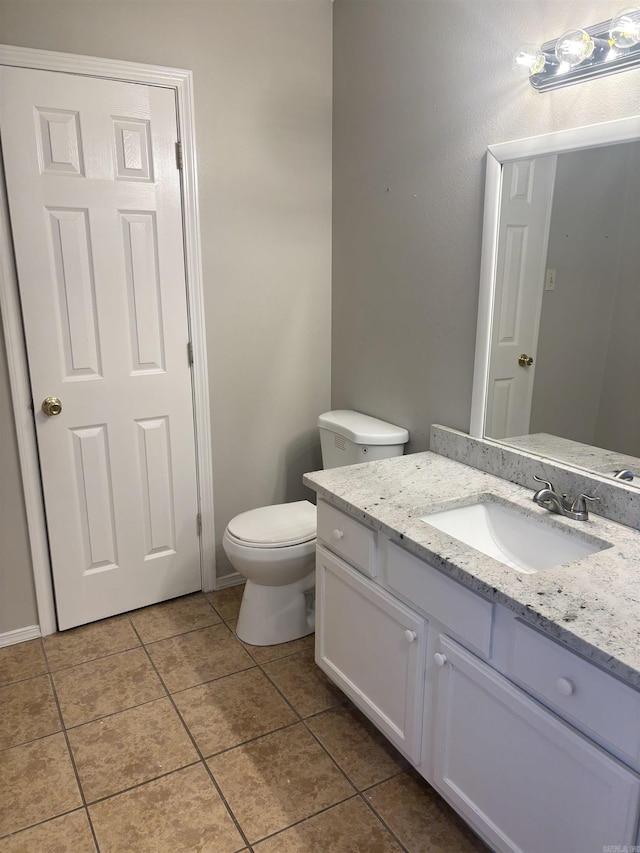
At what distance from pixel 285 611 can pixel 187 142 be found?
1.87 m

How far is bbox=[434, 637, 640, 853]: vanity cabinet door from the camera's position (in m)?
1.14

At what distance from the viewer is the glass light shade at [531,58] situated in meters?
1.66

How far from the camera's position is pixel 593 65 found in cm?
155

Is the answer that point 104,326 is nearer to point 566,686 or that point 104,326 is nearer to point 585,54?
point 585,54

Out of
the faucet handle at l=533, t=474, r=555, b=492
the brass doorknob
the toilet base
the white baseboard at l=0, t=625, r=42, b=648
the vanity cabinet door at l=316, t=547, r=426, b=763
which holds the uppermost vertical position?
the brass doorknob

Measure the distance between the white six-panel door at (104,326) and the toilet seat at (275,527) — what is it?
0.40 m

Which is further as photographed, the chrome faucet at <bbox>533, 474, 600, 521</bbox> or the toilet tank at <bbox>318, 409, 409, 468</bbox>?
the toilet tank at <bbox>318, 409, 409, 468</bbox>

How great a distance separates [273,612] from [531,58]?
203 cm

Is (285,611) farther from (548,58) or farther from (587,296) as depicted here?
(548,58)

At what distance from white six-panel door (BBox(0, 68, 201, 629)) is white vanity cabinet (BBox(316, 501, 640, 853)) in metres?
0.96

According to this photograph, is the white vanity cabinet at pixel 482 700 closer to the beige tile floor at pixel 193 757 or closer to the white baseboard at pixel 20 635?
the beige tile floor at pixel 193 757

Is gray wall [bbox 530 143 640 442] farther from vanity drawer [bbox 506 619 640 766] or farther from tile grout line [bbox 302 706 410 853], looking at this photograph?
tile grout line [bbox 302 706 410 853]

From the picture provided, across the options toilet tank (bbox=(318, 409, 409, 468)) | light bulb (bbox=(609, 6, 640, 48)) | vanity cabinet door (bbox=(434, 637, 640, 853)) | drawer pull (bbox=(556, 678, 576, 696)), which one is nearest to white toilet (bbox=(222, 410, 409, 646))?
toilet tank (bbox=(318, 409, 409, 468))

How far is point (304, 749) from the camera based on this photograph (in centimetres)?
193
